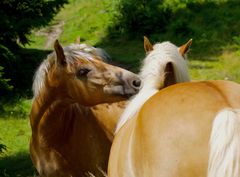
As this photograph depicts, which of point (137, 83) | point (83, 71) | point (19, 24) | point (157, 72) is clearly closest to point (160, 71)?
point (157, 72)

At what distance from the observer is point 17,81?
41.4 feet

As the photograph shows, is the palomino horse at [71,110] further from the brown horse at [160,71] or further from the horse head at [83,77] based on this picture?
the brown horse at [160,71]

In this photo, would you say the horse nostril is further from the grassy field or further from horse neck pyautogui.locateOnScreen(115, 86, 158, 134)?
the grassy field

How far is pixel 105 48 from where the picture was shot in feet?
53.2

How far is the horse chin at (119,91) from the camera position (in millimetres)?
4344

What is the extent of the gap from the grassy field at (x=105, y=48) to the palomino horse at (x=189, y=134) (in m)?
4.88

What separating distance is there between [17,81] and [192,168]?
10.5 m

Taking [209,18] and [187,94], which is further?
[209,18]

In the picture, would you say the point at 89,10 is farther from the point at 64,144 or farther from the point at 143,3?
the point at 64,144

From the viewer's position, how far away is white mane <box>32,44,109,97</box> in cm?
461

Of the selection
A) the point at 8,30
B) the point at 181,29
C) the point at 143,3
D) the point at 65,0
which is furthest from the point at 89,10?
the point at 8,30

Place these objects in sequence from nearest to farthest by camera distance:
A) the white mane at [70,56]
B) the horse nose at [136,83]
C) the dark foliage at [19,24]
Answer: the horse nose at [136,83] < the white mane at [70,56] < the dark foliage at [19,24]

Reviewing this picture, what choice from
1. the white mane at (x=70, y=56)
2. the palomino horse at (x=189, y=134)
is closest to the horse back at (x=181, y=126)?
the palomino horse at (x=189, y=134)

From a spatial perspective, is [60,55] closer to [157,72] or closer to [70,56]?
[70,56]
